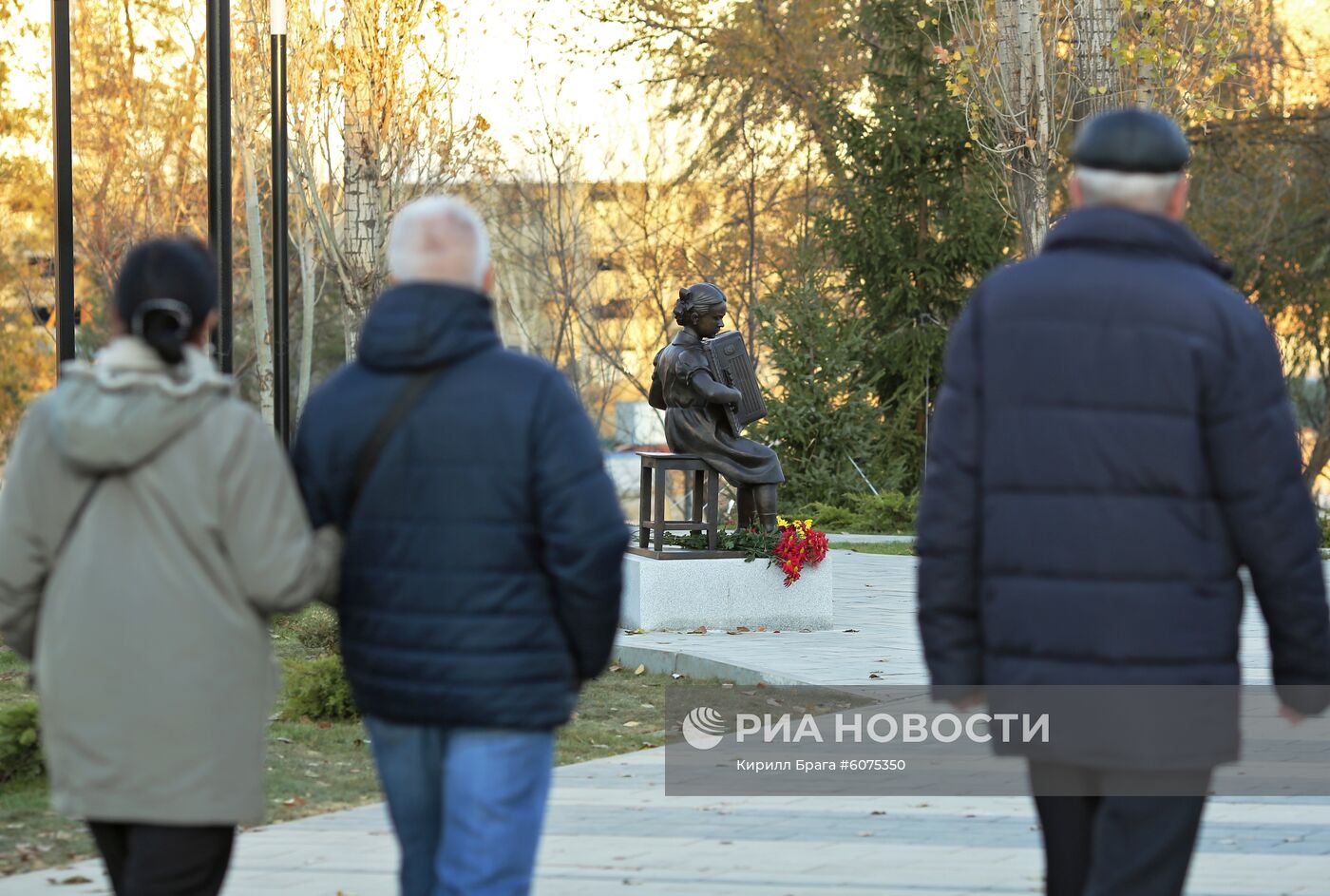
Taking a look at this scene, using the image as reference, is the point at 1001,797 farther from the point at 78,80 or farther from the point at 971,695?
the point at 78,80

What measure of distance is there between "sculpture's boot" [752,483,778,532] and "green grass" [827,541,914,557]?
23.8 ft

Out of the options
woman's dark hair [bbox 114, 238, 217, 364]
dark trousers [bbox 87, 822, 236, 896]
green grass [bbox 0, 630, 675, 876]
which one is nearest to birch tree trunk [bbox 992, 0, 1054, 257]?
green grass [bbox 0, 630, 675, 876]

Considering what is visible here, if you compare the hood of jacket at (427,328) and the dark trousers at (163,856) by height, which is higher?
the hood of jacket at (427,328)

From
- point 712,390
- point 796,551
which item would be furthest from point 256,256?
point 796,551

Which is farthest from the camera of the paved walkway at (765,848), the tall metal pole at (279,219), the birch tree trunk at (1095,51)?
the birch tree trunk at (1095,51)

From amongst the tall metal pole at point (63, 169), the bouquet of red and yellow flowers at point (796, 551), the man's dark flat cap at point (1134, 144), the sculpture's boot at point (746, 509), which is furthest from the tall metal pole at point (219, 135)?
the man's dark flat cap at point (1134, 144)

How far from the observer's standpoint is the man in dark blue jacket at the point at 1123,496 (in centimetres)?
335

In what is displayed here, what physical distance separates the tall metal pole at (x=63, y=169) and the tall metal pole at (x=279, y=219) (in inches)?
145

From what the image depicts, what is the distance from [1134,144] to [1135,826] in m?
1.23

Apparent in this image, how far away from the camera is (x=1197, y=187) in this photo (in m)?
35.0

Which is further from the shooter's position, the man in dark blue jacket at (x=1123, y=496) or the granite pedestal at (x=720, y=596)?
the granite pedestal at (x=720, y=596)

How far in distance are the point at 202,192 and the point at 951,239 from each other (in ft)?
40.9

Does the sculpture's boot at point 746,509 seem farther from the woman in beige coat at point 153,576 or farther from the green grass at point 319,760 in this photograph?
the woman in beige coat at point 153,576

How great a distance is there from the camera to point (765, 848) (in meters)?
6.14
